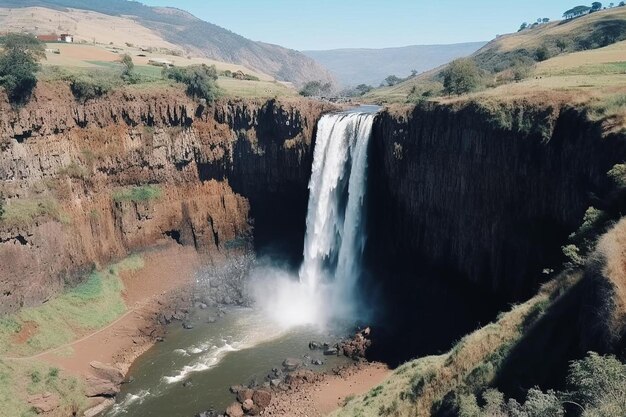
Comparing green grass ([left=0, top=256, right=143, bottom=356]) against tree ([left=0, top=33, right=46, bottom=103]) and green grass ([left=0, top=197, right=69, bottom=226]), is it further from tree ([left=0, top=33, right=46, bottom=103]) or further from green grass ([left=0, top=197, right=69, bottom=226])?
tree ([left=0, top=33, right=46, bottom=103])

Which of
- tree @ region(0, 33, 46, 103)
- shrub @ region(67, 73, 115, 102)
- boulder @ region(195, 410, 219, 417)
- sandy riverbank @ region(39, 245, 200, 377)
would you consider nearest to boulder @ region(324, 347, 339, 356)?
boulder @ region(195, 410, 219, 417)

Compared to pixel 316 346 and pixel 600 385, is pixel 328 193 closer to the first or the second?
pixel 316 346

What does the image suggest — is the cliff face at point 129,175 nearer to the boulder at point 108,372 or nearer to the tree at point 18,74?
the tree at point 18,74

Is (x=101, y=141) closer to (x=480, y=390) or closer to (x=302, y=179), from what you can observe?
(x=302, y=179)

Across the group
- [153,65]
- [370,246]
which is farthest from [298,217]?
[153,65]

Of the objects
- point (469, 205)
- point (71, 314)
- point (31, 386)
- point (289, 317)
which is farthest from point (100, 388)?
point (469, 205)
